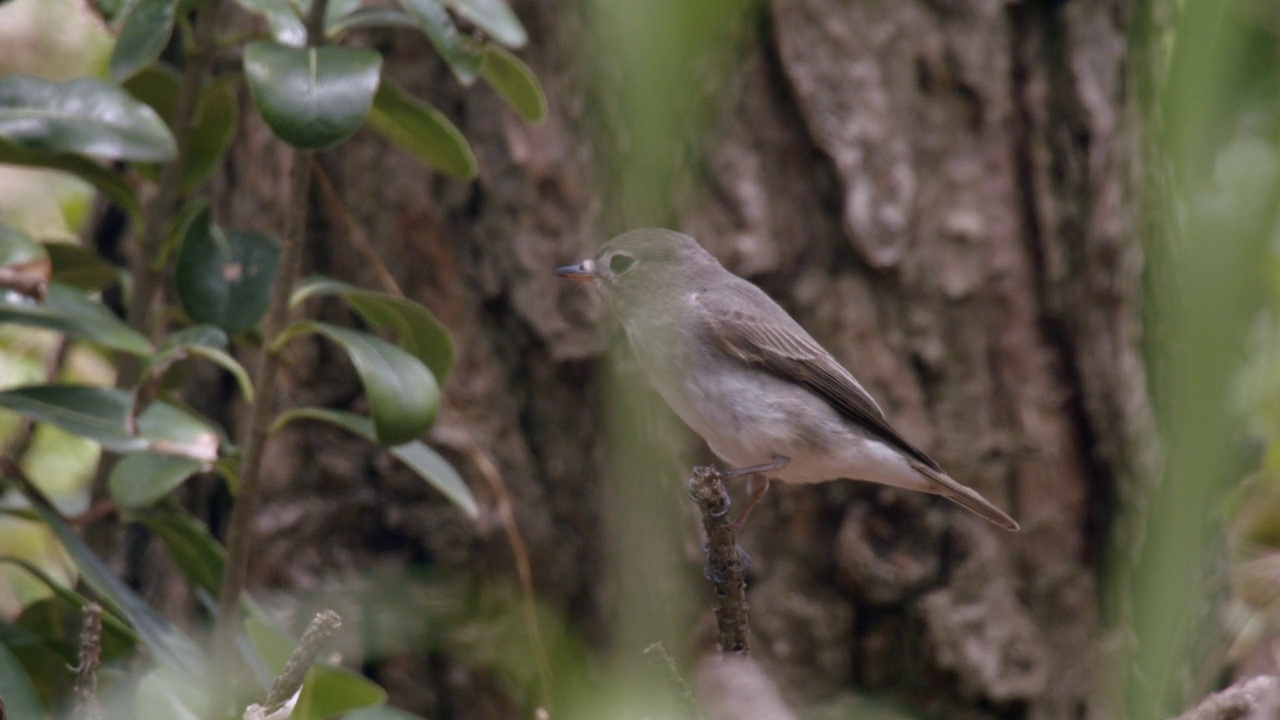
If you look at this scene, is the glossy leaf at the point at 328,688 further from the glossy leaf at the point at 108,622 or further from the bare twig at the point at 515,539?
the bare twig at the point at 515,539

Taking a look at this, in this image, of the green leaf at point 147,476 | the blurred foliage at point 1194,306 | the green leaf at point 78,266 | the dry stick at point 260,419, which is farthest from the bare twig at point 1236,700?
the green leaf at point 78,266

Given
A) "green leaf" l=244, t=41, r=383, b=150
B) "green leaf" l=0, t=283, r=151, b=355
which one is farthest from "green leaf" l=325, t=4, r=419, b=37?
"green leaf" l=0, t=283, r=151, b=355

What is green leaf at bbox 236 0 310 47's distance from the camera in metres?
2.19

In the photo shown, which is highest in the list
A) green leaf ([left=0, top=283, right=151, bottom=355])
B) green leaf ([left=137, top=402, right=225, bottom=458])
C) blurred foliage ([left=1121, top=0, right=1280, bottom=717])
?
blurred foliage ([left=1121, top=0, right=1280, bottom=717])

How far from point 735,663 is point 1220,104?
48 centimetres

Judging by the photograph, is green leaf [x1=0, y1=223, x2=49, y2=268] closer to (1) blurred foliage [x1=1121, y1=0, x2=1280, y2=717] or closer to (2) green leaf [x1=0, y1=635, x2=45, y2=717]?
(2) green leaf [x1=0, y1=635, x2=45, y2=717]

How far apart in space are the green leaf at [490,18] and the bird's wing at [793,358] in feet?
2.42

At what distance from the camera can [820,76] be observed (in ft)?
11.4

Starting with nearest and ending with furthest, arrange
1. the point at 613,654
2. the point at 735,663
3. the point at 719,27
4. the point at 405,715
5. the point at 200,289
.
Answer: the point at 719,27, the point at 613,654, the point at 735,663, the point at 405,715, the point at 200,289

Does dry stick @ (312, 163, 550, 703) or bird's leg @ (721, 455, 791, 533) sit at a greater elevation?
bird's leg @ (721, 455, 791, 533)

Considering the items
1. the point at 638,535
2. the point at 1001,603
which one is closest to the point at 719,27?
the point at 638,535

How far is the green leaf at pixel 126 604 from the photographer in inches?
84.7

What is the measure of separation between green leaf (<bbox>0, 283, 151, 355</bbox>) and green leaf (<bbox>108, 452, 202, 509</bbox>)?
Answer: 233mm

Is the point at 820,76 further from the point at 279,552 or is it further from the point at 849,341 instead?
the point at 279,552
